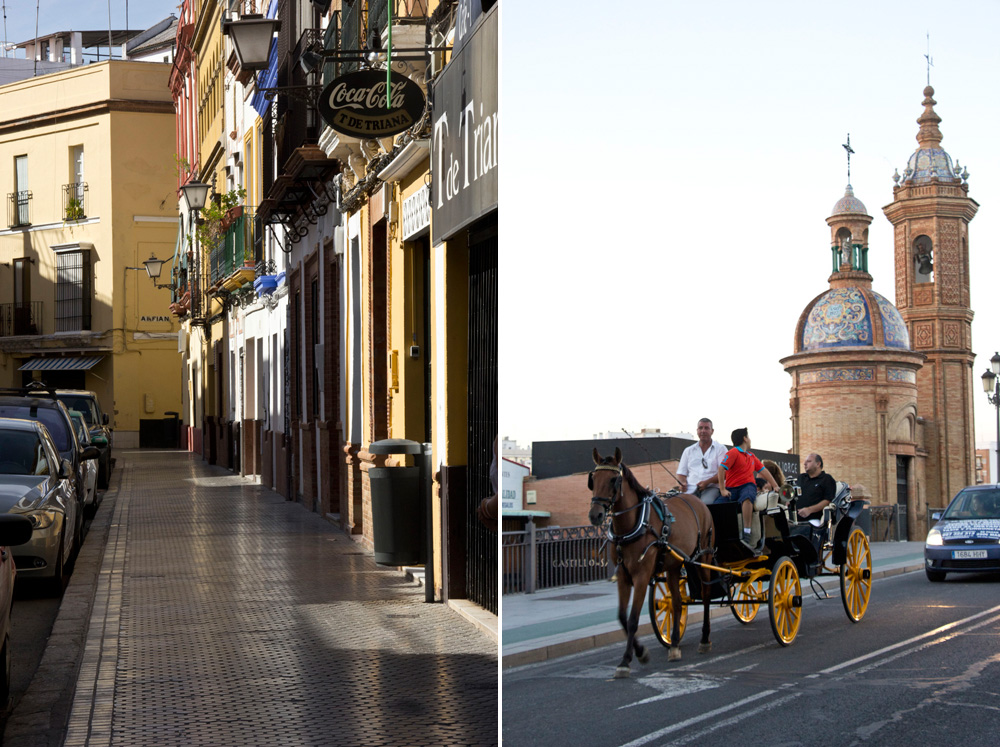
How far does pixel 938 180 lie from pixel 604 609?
120 cm

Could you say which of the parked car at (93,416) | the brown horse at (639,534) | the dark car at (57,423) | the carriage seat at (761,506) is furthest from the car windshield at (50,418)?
the carriage seat at (761,506)

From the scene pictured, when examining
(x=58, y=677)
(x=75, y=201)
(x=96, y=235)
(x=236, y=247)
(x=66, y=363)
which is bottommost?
(x=58, y=677)

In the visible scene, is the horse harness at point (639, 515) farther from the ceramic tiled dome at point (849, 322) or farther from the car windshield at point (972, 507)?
the car windshield at point (972, 507)

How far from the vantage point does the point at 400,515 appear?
788cm

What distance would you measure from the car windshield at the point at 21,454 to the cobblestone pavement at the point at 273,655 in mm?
910

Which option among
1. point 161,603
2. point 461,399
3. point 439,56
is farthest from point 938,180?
point 161,603

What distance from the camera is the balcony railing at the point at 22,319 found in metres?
38.6

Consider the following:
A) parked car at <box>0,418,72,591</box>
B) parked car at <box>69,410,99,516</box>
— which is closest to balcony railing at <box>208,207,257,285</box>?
parked car at <box>69,410,99,516</box>

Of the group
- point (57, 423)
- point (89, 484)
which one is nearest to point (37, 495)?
point (57, 423)

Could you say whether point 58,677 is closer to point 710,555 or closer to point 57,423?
point 710,555

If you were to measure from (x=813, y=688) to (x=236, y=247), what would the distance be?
755 inches

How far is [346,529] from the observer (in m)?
12.3

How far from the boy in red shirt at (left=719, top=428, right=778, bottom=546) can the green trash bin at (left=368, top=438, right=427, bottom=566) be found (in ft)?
17.0

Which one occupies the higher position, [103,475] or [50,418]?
[50,418]
